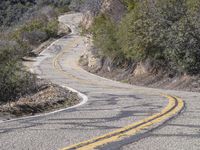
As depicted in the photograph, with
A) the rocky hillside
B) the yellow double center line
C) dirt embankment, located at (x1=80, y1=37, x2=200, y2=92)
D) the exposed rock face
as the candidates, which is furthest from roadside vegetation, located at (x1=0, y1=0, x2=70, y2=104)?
the yellow double center line

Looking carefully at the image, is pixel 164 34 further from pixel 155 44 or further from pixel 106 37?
pixel 106 37

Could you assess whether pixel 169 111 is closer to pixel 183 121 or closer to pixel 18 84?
pixel 183 121

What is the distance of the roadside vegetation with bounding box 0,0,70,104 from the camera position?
20.7 meters

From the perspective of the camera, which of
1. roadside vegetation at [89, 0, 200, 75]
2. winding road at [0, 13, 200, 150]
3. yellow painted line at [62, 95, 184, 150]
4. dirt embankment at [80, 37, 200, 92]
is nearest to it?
yellow painted line at [62, 95, 184, 150]

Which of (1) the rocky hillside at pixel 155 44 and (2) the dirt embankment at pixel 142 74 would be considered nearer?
(2) the dirt embankment at pixel 142 74

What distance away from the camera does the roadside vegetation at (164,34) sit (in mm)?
25589

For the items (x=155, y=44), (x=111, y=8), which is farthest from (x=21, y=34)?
(x=155, y=44)

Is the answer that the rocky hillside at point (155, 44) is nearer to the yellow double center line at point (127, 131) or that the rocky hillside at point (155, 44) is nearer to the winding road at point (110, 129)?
→ the winding road at point (110, 129)

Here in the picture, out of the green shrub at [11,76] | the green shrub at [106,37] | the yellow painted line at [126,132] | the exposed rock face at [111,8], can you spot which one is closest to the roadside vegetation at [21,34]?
the green shrub at [11,76]

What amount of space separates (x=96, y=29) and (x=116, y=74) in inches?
217

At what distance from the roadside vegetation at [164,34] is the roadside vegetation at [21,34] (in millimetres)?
6932

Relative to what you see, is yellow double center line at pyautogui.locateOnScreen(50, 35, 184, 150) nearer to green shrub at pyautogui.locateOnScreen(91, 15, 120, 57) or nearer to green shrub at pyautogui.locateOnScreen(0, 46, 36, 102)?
green shrub at pyautogui.locateOnScreen(0, 46, 36, 102)

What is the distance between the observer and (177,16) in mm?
27500

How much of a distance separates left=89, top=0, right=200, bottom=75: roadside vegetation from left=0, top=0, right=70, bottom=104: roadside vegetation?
22.7ft
